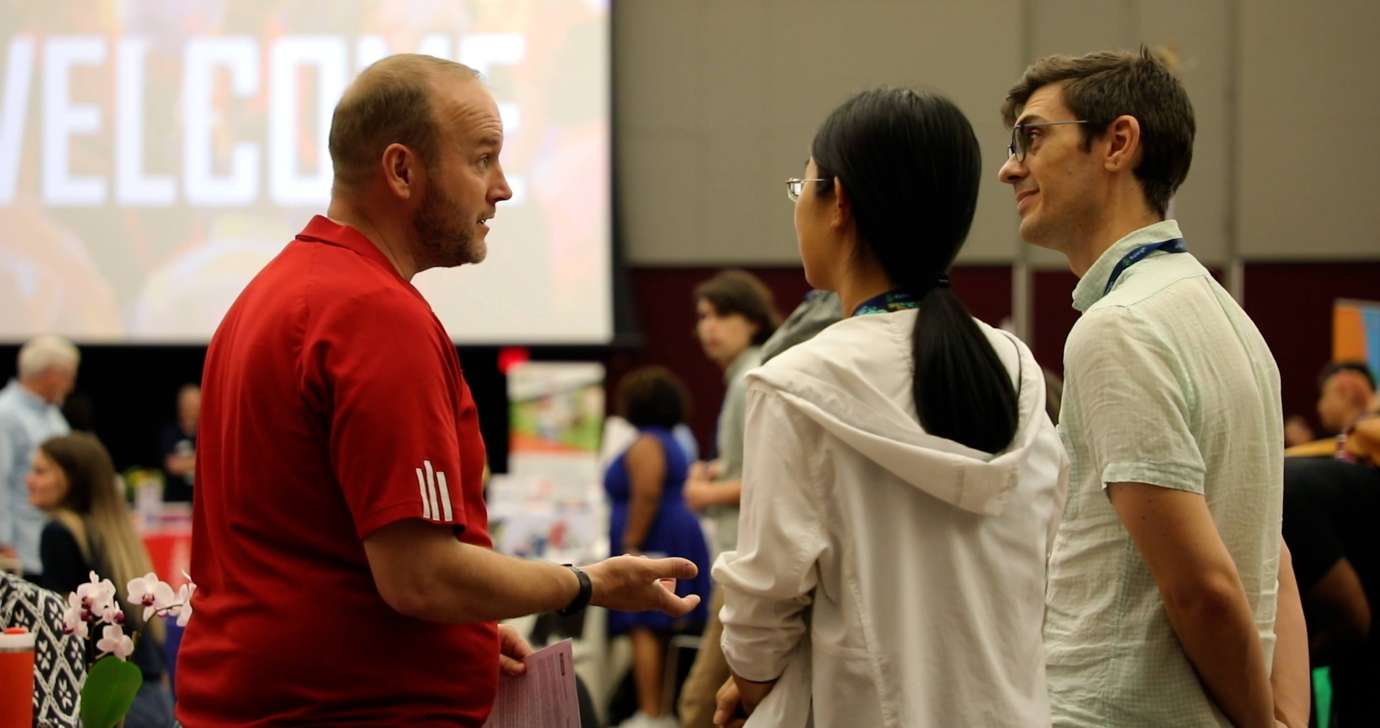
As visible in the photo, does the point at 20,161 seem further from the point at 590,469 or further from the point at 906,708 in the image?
the point at 906,708

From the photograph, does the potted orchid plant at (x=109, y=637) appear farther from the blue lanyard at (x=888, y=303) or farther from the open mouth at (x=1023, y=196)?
the open mouth at (x=1023, y=196)

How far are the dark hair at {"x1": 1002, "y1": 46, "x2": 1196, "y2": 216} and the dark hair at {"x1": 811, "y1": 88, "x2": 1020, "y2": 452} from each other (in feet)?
1.02

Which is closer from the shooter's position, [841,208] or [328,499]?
[328,499]

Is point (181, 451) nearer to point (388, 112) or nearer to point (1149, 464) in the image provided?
point (388, 112)

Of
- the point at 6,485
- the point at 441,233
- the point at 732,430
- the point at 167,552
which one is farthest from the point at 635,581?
the point at 167,552

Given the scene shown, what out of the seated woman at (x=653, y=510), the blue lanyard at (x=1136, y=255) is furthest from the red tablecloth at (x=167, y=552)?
the blue lanyard at (x=1136, y=255)

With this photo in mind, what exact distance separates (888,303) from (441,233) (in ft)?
1.55

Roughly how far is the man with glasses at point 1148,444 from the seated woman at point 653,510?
358 cm

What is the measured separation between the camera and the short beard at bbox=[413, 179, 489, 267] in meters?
1.53

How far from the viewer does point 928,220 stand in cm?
148

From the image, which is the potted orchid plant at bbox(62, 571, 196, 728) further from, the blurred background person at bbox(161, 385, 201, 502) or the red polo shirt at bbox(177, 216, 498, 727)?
the blurred background person at bbox(161, 385, 201, 502)

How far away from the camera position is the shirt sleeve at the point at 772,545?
4.56ft

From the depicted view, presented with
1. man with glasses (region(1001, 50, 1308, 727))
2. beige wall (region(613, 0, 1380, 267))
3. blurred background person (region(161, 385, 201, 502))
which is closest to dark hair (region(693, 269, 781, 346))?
man with glasses (region(1001, 50, 1308, 727))

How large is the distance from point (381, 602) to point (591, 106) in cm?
781
